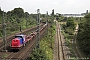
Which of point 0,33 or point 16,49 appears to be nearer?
Result: point 16,49

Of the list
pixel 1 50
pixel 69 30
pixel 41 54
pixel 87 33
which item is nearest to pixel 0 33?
pixel 1 50

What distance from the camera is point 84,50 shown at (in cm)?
4366

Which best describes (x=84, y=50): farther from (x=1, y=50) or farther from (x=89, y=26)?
(x=1, y=50)

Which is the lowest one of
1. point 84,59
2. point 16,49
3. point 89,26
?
point 84,59

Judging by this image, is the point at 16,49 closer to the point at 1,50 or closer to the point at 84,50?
the point at 1,50

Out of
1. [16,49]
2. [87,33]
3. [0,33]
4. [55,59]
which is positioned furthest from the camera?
[0,33]

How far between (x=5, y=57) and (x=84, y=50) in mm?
20683

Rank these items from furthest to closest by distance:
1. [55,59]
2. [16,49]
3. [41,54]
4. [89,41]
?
[89,41] → [16,49] → [55,59] → [41,54]

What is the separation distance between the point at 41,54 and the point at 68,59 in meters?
7.49

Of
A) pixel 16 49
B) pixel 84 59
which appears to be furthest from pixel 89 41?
pixel 16 49

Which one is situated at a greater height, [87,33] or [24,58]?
[87,33]

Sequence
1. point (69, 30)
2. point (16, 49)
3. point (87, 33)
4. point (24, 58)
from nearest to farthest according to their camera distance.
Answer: point (24, 58)
point (16, 49)
point (87, 33)
point (69, 30)

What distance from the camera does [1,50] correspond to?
35812 mm

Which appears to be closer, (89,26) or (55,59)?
(55,59)
